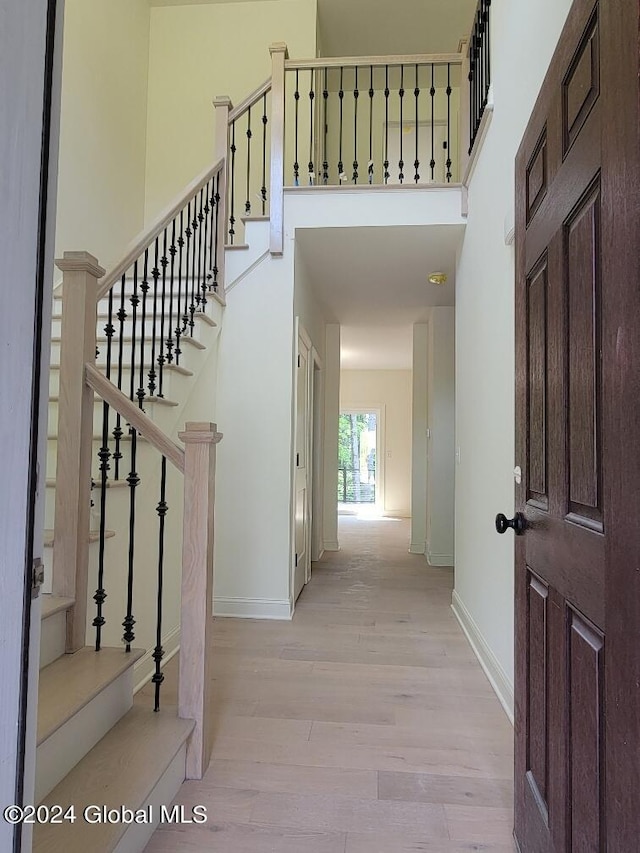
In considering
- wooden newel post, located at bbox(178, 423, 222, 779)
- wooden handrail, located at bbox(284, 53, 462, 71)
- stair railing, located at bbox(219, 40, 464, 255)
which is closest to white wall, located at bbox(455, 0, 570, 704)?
stair railing, located at bbox(219, 40, 464, 255)

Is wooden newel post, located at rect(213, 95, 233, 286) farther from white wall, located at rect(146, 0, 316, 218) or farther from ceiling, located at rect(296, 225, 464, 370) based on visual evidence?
white wall, located at rect(146, 0, 316, 218)

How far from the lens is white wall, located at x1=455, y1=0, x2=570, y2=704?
6.85ft

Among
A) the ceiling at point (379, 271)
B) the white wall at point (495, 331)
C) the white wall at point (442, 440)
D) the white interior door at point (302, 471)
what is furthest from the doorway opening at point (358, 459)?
the white wall at point (495, 331)

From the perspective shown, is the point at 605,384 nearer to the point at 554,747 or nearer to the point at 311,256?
the point at 554,747

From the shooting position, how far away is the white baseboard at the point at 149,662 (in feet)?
8.00

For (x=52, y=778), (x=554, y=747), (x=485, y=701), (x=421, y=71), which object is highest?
(x=421, y=71)

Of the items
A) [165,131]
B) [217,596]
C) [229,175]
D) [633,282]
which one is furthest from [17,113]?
[165,131]

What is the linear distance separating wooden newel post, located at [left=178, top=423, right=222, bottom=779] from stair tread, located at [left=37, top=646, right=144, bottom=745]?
9.0 inches

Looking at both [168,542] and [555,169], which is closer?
[555,169]

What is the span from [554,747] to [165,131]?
5.67m

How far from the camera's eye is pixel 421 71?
586 centimetres

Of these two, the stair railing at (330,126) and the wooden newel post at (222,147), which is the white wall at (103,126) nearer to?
the stair railing at (330,126)

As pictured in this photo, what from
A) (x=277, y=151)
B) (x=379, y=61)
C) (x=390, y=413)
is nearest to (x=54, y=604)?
(x=277, y=151)

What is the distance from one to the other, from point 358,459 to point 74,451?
8691 millimetres
